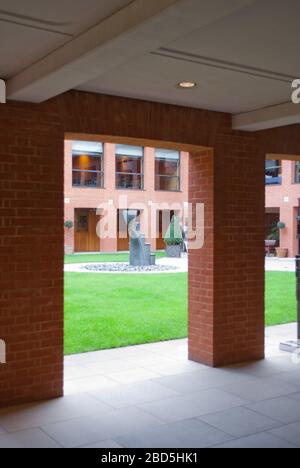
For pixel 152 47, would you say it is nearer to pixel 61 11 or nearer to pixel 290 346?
pixel 61 11

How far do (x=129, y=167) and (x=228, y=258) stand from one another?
80.6 feet

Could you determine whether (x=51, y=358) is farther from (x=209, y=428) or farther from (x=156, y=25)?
(x=156, y=25)

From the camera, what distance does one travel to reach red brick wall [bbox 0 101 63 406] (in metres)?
4.81

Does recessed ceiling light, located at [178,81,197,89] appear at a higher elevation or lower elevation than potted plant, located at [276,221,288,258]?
higher

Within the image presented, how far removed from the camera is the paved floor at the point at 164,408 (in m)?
4.06

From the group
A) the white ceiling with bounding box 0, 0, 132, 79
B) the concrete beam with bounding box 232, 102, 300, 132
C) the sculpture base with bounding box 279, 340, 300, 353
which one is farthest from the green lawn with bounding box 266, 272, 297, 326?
the white ceiling with bounding box 0, 0, 132, 79

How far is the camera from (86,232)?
29.7m

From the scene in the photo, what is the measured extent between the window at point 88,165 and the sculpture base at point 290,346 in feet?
72.9

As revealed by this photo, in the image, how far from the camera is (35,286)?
4.97 metres

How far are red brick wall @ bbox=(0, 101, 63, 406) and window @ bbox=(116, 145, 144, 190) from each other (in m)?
24.8

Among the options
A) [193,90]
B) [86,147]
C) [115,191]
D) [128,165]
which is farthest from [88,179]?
[193,90]

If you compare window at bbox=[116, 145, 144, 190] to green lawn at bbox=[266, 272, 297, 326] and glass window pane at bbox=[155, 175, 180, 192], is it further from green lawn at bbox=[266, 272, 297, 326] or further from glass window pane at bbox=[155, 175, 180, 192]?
green lawn at bbox=[266, 272, 297, 326]

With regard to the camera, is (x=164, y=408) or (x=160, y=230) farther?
(x=160, y=230)

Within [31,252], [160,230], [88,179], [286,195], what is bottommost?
[31,252]
